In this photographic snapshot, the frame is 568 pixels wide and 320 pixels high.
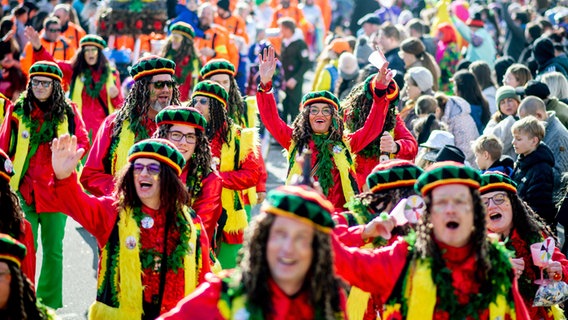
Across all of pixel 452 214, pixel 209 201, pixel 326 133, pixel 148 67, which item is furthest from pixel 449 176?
pixel 148 67

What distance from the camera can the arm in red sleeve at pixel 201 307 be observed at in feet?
15.0

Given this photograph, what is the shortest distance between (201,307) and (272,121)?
4213 millimetres

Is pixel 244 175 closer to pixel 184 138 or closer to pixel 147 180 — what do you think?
pixel 184 138

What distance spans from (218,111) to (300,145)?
0.73 m

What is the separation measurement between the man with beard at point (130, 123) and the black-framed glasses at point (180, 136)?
54 centimetres

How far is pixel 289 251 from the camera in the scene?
449 centimetres

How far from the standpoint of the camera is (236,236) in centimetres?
870

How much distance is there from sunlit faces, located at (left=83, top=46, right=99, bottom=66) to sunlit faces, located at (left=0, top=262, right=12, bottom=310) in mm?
7213

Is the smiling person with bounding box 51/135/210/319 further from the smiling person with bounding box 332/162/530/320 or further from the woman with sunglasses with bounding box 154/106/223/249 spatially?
the smiling person with bounding box 332/162/530/320

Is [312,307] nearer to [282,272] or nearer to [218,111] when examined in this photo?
[282,272]

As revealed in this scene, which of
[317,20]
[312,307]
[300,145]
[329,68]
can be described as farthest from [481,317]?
[317,20]

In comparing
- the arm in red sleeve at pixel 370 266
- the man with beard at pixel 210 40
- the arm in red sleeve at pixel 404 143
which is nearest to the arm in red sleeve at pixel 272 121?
the arm in red sleeve at pixel 404 143

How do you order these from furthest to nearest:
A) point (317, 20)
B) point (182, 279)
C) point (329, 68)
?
point (317, 20) < point (329, 68) < point (182, 279)

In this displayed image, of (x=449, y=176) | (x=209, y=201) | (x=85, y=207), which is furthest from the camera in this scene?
(x=209, y=201)
